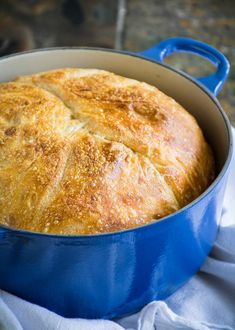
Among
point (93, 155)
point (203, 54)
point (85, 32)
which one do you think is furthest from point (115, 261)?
point (85, 32)

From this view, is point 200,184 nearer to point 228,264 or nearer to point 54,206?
point 228,264

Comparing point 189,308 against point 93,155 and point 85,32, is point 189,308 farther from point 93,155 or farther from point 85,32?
point 85,32

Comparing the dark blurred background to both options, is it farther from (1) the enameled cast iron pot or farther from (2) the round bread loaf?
(1) the enameled cast iron pot

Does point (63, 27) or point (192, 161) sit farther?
point (63, 27)

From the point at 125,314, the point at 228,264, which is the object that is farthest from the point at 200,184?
the point at 125,314

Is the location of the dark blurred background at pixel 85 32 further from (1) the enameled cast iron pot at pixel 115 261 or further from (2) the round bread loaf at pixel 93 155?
(1) the enameled cast iron pot at pixel 115 261

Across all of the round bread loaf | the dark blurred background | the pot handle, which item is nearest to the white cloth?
the round bread loaf
